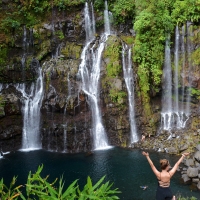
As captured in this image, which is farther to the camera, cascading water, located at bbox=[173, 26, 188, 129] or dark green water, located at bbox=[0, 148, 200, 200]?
cascading water, located at bbox=[173, 26, 188, 129]

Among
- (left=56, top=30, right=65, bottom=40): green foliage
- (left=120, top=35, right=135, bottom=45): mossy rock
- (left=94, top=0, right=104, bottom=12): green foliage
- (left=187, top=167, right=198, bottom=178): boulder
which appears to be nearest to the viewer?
(left=187, top=167, right=198, bottom=178): boulder

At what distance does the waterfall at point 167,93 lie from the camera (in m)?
18.7

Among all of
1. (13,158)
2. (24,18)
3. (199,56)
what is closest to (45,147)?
(13,158)

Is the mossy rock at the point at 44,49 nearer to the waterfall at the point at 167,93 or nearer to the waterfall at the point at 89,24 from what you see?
the waterfall at the point at 89,24

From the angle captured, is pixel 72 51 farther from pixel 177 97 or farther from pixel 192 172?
pixel 192 172

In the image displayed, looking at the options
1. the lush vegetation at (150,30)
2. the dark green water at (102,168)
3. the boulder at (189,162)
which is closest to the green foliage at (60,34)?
the lush vegetation at (150,30)

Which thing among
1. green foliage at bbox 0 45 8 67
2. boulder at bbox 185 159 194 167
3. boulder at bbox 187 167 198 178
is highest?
green foliage at bbox 0 45 8 67

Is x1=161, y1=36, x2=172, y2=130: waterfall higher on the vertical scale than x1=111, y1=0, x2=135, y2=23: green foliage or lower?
lower

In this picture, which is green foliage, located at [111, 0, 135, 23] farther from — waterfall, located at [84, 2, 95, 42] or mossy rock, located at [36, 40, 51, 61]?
mossy rock, located at [36, 40, 51, 61]

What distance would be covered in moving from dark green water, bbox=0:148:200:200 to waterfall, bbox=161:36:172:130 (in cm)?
371

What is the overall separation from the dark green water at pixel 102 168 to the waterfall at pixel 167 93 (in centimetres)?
371

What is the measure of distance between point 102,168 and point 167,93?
8424 mm

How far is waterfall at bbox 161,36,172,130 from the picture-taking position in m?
18.7

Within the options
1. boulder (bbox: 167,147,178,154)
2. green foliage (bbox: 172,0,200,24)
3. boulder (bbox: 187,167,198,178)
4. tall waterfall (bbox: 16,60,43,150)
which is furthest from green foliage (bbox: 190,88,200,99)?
tall waterfall (bbox: 16,60,43,150)
